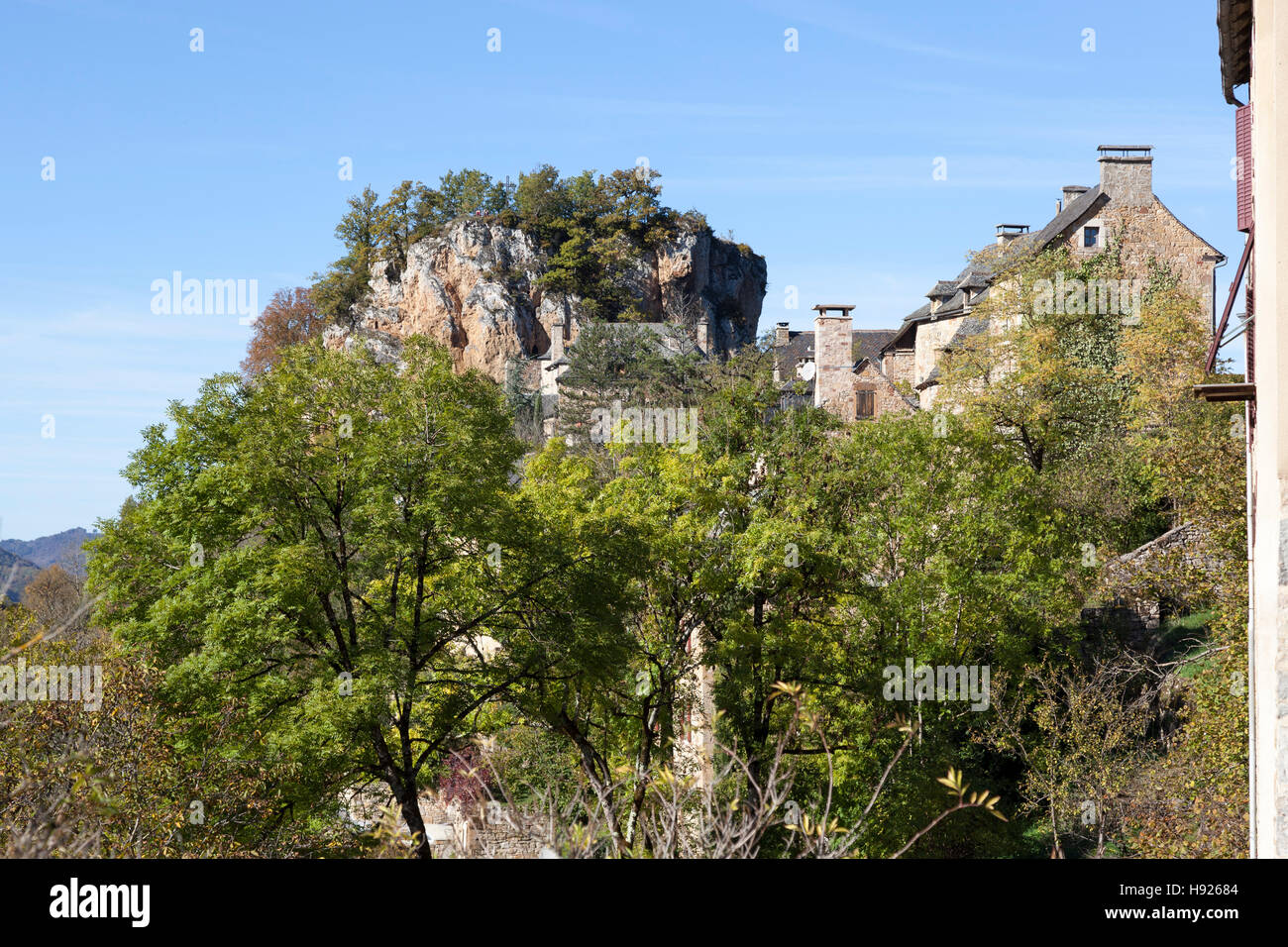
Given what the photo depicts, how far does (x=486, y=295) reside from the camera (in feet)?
285

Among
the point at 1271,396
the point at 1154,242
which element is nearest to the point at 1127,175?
the point at 1154,242

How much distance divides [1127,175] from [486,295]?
53.8m

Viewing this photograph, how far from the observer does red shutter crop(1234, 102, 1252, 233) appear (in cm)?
1186

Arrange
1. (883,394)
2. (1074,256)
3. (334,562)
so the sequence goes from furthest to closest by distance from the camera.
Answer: (883,394)
(1074,256)
(334,562)

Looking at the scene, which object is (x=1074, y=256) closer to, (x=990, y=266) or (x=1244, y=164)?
(x=990, y=266)

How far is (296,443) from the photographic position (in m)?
19.6

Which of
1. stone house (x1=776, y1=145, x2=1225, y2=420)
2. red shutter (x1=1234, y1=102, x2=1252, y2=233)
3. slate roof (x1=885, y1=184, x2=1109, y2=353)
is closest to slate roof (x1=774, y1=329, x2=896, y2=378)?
slate roof (x1=885, y1=184, x2=1109, y2=353)

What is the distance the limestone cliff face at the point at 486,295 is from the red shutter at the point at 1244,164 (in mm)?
74069

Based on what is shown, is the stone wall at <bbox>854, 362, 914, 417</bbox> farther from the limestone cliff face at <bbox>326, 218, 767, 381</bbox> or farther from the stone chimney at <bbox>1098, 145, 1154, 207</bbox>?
the limestone cliff face at <bbox>326, 218, 767, 381</bbox>

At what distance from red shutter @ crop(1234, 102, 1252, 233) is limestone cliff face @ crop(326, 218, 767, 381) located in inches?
2916

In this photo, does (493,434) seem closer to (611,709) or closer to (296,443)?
(296,443)

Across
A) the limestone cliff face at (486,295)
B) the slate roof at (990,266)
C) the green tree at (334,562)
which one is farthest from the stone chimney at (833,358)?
the limestone cliff face at (486,295)

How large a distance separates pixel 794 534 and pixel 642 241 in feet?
229
